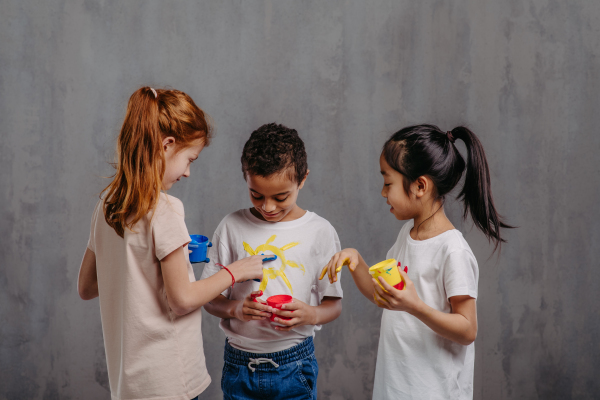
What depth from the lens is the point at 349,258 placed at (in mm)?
1200

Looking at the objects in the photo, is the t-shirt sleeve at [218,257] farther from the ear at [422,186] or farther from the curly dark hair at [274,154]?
the ear at [422,186]

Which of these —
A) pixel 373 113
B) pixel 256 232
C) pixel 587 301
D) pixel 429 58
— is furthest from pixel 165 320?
pixel 587 301

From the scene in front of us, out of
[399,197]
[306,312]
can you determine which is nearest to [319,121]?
[399,197]

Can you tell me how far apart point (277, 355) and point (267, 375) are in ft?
0.18

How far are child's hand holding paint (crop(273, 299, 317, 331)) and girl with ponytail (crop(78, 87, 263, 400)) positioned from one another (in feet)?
0.37

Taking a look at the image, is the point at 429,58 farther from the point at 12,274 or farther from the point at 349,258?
the point at 12,274

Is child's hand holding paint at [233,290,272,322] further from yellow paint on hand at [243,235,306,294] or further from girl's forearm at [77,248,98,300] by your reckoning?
girl's forearm at [77,248,98,300]

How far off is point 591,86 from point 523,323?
46.2 inches

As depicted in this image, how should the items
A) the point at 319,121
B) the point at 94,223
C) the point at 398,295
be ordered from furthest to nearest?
the point at 319,121, the point at 94,223, the point at 398,295

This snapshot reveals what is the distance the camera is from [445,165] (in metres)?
1.19

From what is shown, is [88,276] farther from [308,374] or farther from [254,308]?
[308,374]

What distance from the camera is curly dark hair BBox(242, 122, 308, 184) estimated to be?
1207 mm

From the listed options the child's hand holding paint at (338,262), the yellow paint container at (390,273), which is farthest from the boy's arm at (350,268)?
the yellow paint container at (390,273)

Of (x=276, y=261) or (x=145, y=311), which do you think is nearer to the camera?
(x=145, y=311)
